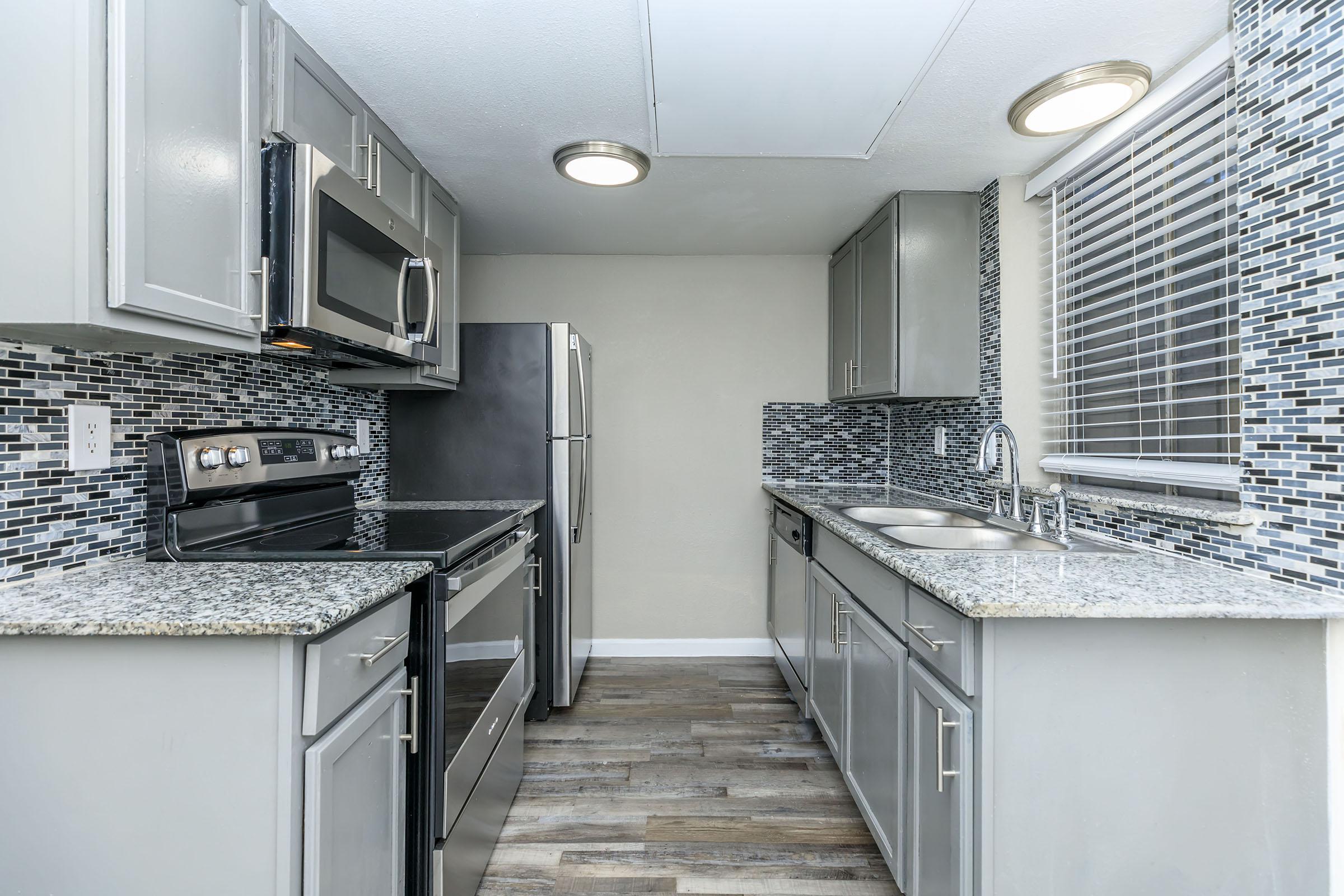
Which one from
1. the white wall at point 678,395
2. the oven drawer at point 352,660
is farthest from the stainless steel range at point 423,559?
the white wall at point 678,395

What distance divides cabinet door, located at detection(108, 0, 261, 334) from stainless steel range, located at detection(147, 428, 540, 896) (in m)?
0.46

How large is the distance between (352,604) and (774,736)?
1.99 m

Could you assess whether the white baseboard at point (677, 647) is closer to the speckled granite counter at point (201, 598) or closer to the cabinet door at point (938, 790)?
the cabinet door at point (938, 790)

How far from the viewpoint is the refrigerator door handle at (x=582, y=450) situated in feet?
9.28

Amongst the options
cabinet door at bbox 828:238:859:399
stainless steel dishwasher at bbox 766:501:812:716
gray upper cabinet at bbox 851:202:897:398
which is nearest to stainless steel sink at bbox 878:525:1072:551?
stainless steel dishwasher at bbox 766:501:812:716

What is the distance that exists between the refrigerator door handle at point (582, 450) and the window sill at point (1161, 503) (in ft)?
5.62

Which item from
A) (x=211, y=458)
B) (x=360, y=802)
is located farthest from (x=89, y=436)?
(x=360, y=802)

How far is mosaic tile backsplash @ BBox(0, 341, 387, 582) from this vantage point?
4.03 feet

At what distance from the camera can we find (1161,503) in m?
1.64

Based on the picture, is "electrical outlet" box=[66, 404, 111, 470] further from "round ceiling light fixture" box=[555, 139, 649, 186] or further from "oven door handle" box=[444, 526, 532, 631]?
"round ceiling light fixture" box=[555, 139, 649, 186]

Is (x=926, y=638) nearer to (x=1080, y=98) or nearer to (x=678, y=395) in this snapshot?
(x=1080, y=98)

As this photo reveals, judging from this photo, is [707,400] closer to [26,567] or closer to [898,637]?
[898,637]

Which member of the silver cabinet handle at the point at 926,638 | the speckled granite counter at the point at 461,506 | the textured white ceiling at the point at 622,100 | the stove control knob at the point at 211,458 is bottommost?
the silver cabinet handle at the point at 926,638

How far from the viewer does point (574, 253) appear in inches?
139
